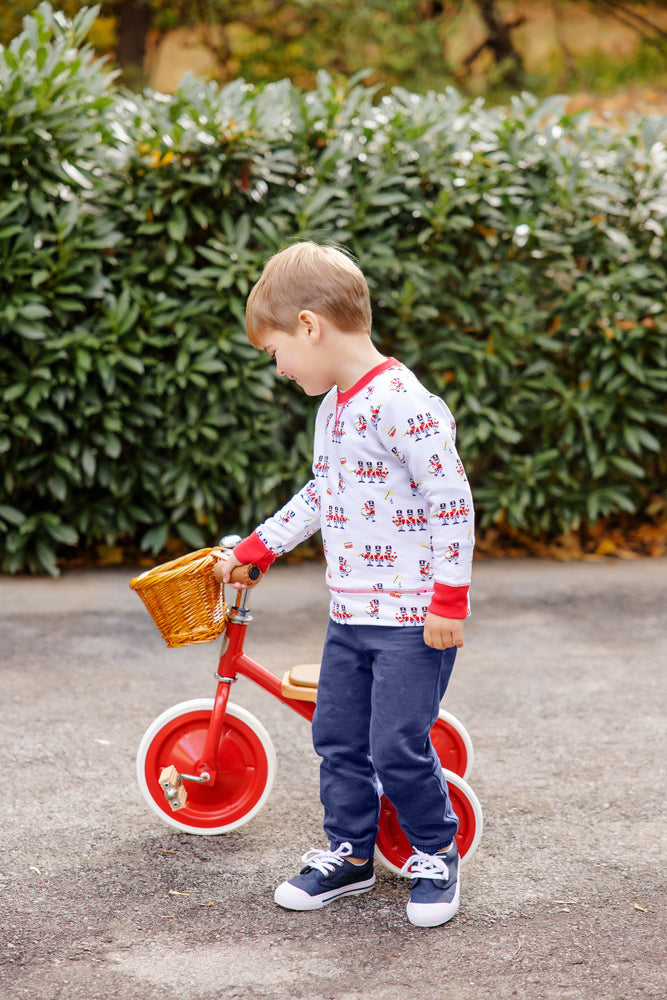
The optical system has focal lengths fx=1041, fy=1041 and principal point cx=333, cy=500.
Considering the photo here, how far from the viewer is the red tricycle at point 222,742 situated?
260 centimetres

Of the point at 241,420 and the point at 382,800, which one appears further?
the point at 241,420

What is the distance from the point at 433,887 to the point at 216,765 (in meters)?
0.66

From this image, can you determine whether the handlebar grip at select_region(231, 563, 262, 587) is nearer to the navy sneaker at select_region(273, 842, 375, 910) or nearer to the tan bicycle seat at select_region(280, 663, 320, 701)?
the tan bicycle seat at select_region(280, 663, 320, 701)

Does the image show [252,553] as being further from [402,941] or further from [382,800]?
[402,941]

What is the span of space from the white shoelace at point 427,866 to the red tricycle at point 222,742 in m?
0.15

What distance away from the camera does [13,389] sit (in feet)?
16.2

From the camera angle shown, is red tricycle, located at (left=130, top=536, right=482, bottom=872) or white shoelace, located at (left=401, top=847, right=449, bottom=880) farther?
red tricycle, located at (left=130, top=536, right=482, bottom=872)

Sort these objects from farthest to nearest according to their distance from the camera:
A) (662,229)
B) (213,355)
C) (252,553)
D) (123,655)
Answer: (662,229)
(213,355)
(123,655)
(252,553)

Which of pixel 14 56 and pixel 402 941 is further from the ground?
pixel 14 56

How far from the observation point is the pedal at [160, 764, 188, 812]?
270 cm

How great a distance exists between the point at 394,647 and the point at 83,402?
314cm

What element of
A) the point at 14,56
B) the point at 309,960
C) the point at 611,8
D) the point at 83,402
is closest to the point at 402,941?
the point at 309,960

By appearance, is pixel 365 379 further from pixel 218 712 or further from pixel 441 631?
pixel 218 712

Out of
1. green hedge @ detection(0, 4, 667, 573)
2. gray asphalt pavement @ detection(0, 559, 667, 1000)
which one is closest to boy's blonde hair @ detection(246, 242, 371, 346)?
gray asphalt pavement @ detection(0, 559, 667, 1000)
